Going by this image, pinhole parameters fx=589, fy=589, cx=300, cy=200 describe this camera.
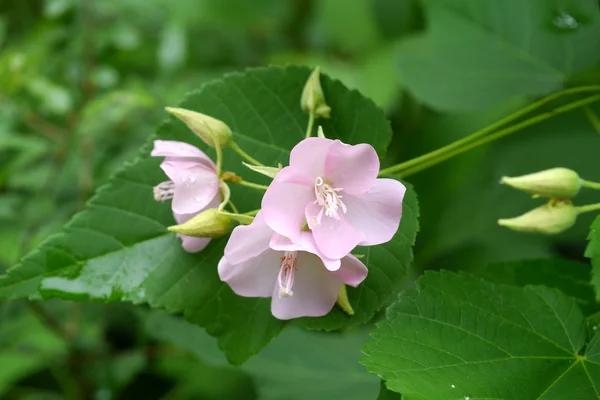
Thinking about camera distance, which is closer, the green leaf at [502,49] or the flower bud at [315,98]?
the flower bud at [315,98]

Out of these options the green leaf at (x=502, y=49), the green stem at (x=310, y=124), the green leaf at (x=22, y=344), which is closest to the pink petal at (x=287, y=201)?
the green stem at (x=310, y=124)

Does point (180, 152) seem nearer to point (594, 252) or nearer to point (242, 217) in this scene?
point (242, 217)

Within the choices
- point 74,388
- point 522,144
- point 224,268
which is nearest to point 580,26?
point 522,144

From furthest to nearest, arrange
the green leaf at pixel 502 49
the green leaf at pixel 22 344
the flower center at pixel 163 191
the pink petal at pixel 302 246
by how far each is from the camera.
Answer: the green leaf at pixel 22 344 < the green leaf at pixel 502 49 < the flower center at pixel 163 191 < the pink petal at pixel 302 246

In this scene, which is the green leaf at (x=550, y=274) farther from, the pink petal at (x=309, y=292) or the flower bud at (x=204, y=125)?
the flower bud at (x=204, y=125)

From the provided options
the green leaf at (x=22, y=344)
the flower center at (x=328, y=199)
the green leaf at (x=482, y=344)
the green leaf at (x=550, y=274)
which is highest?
the flower center at (x=328, y=199)

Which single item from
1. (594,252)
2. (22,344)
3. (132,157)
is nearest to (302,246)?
(594,252)

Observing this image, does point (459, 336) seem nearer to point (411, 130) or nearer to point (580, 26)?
point (580, 26)

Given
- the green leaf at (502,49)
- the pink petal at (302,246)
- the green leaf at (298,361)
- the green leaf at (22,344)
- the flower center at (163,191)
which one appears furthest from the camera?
the green leaf at (22,344)
